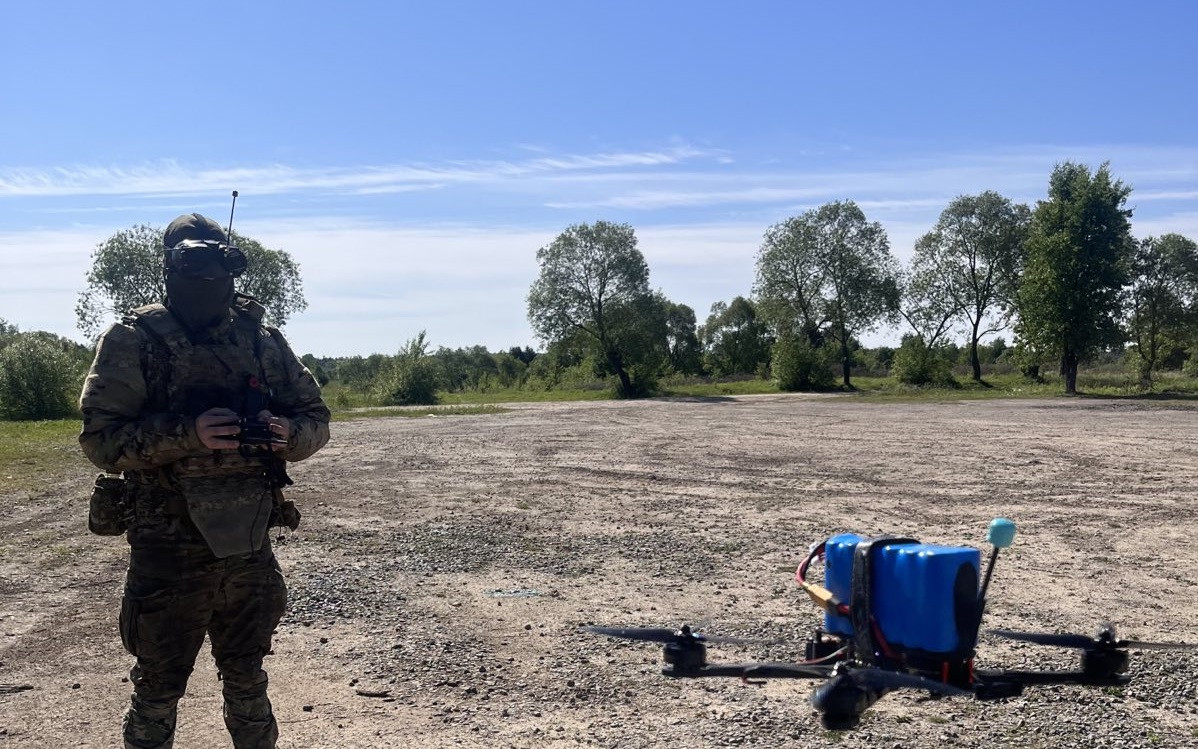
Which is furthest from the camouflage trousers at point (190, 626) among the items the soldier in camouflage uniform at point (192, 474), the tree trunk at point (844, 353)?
the tree trunk at point (844, 353)

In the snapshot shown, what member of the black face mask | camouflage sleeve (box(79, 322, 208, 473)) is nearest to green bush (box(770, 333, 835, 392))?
the black face mask

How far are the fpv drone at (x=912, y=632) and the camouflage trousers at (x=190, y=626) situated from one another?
1.85 m

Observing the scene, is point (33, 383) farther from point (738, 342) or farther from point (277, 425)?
point (738, 342)

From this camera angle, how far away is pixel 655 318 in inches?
2080

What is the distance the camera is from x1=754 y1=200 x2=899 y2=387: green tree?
56.5 m

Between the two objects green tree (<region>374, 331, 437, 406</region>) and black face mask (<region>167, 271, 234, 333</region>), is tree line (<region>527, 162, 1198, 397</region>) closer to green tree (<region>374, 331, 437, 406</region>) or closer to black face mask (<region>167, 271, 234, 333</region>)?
green tree (<region>374, 331, 437, 406</region>)

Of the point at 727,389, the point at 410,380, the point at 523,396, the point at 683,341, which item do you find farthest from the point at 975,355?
the point at 410,380

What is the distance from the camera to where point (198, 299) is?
393 cm

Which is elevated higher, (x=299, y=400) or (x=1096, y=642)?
(x=299, y=400)

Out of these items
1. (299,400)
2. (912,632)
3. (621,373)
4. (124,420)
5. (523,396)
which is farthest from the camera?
(621,373)

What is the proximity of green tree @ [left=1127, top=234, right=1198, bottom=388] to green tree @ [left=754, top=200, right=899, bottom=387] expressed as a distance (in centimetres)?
1305

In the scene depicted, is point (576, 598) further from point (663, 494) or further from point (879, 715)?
point (663, 494)

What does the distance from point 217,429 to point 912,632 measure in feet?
8.88

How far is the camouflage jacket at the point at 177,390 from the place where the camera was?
3658mm
